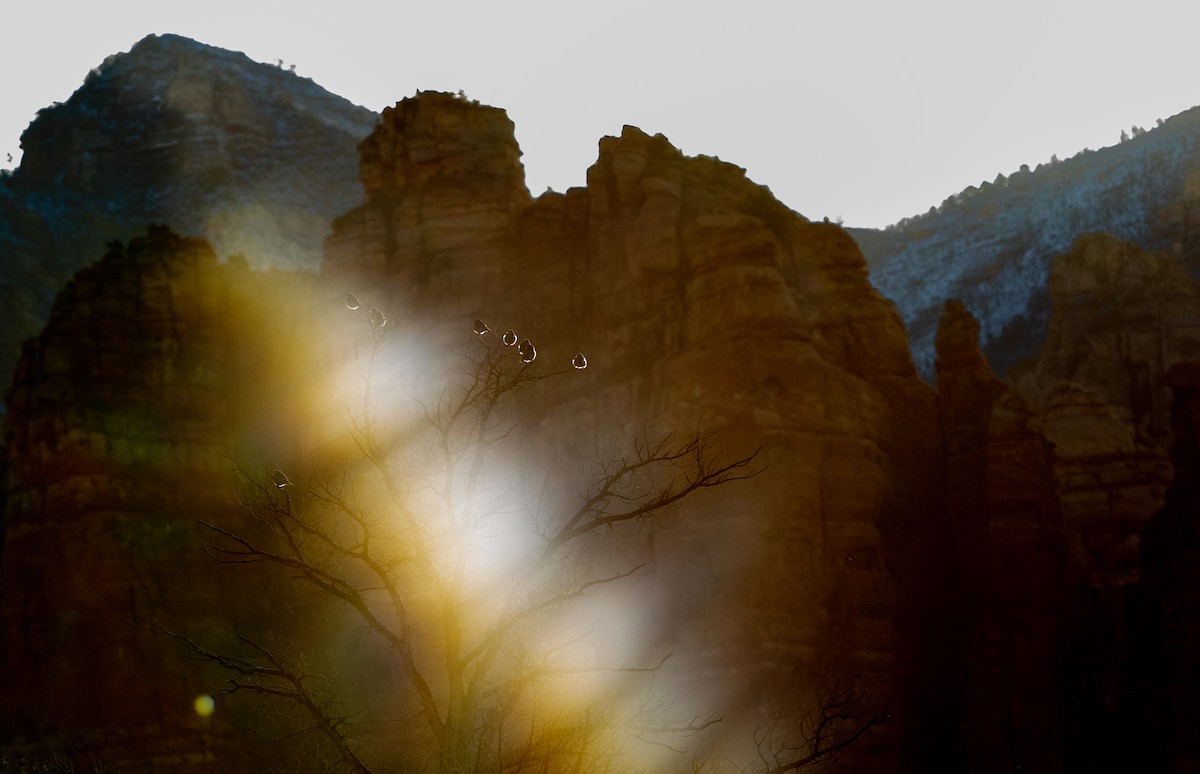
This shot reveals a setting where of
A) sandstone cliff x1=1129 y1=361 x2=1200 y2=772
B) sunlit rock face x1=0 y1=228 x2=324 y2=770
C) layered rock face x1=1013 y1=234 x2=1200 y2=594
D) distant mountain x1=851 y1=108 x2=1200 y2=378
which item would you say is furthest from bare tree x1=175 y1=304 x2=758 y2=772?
→ distant mountain x1=851 y1=108 x2=1200 y2=378

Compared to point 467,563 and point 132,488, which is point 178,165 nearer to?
point 132,488

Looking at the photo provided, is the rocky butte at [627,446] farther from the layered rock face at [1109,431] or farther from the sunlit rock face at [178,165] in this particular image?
the sunlit rock face at [178,165]

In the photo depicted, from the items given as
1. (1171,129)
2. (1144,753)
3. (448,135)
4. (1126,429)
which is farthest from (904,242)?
(1144,753)

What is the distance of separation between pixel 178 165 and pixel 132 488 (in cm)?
6980

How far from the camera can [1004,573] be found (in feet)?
176

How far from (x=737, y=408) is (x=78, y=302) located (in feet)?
74.5

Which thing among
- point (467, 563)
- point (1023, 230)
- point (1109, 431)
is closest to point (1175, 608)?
point (1109, 431)

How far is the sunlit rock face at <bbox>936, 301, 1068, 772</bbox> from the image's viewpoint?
170 ft

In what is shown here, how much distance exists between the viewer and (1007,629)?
5297cm

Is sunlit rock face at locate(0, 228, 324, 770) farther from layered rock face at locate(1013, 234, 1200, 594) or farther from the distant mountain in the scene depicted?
the distant mountain

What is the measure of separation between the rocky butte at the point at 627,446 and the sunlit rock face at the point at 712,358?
0.29 ft

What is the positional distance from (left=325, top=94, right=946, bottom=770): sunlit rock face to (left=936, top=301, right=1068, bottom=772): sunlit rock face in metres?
1.00

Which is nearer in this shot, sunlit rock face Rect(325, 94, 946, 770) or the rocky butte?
sunlit rock face Rect(325, 94, 946, 770)

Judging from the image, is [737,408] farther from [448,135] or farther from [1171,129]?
[1171,129]
